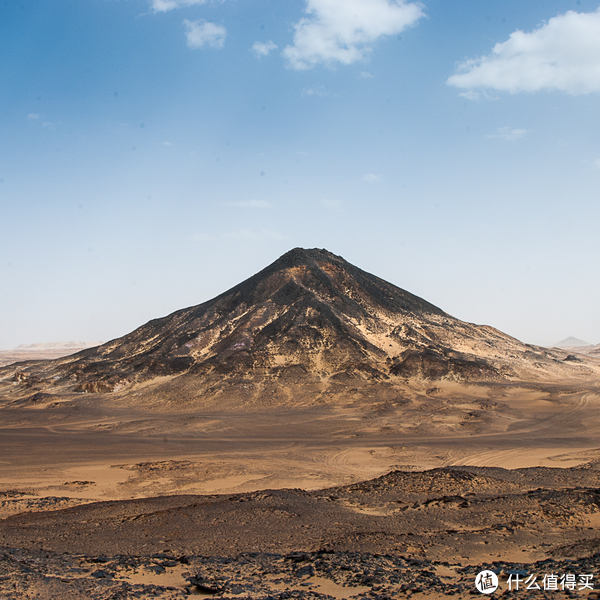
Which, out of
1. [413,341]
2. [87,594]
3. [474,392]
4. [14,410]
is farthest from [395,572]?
[413,341]

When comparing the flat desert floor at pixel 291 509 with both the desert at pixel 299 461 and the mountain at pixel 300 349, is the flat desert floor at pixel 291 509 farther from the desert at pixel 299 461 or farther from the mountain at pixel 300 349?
the mountain at pixel 300 349

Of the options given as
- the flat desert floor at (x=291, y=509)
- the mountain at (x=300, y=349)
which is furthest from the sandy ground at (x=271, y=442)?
the mountain at (x=300, y=349)

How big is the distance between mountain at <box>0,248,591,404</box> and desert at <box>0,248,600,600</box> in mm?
258

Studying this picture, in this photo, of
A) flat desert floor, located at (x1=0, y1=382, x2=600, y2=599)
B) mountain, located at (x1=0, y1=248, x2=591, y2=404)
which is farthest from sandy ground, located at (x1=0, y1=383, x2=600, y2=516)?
mountain, located at (x1=0, y1=248, x2=591, y2=404)

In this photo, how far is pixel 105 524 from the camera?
390 inches

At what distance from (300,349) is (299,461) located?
82.8 ft

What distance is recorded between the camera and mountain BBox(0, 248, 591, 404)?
39.3 metres

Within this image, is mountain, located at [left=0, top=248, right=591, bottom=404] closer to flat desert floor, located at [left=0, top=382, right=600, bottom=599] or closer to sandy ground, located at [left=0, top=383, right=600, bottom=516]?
sandy ground, located at [left=0, top=383, right=600, bottom=516]

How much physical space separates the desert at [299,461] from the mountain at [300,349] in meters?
0.26

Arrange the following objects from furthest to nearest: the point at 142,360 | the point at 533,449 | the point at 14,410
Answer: the point at 142,360 → the point at 14,410 → the point at 533,449

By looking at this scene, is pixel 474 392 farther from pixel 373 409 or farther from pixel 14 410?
pixel 14 410

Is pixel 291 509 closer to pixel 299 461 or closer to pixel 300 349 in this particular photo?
pixel 299 461

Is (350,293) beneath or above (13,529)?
above

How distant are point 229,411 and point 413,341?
69.6ft
